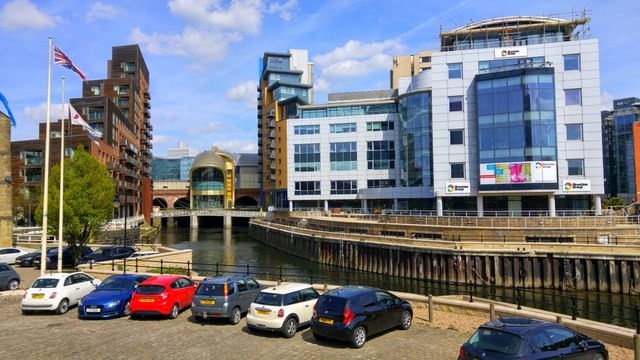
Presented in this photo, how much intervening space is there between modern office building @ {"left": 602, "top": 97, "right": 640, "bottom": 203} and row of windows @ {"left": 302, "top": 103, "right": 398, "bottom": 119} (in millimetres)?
54353

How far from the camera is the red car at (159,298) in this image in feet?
52.9

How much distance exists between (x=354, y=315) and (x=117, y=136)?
8431 centimetres

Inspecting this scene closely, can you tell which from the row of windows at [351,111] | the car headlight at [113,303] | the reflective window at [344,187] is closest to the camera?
the car headlight at [113,303]

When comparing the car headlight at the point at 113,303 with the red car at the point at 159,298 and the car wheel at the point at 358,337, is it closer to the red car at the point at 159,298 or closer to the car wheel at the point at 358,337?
the red car at the point at 159,298

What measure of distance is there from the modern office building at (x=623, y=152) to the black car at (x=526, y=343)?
97.1m

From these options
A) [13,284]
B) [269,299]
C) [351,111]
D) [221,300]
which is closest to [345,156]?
[351,111]

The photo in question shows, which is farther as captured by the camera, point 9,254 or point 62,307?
point 9,254

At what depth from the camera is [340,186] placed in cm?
7712

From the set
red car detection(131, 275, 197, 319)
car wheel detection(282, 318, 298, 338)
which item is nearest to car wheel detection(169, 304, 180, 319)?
red car detection(131, 275, 197, 319)

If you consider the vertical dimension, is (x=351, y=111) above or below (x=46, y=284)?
above

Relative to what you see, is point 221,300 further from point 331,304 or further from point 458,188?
point 458,188

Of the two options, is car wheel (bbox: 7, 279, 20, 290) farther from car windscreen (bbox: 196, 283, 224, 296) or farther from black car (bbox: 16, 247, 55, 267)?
car windscreen (bbox: 196, 283, 224, 296)

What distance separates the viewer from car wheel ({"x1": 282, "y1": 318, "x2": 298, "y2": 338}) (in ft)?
45.0

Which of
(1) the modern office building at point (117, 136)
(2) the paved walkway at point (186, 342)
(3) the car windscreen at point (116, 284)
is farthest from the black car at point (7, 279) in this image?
(1) the modern office building at point (117, 136)
